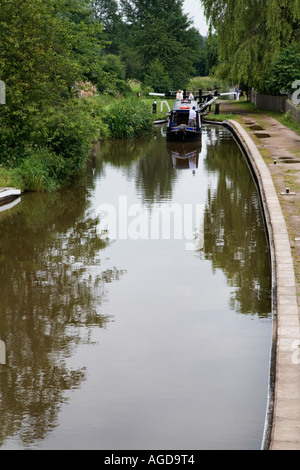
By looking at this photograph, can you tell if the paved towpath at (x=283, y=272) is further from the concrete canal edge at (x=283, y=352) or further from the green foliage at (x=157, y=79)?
the green foliage at (x=157, y=79)

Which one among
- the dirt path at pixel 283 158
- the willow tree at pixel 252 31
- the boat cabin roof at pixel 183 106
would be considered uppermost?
the willow tree at pixel 252 31

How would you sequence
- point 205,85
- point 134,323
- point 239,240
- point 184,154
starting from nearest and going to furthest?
point 134,323, point 239,240, point 184,154, point 205,85

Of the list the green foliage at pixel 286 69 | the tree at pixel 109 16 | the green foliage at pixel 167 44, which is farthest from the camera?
the tree at pixel 109 16

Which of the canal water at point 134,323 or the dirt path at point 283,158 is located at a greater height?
the dirt path at point 283,158

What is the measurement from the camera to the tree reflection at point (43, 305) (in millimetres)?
7012

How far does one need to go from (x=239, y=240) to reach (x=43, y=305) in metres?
4.91

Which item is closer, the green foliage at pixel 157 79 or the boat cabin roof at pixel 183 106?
the boat cabin roof at pixel 183 106

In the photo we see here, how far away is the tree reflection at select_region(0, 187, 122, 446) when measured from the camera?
7012 millimetres

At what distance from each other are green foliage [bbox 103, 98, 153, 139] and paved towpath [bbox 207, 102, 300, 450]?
9.34 meters

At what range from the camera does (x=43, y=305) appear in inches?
392

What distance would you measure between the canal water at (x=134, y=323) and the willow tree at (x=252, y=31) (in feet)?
82.9

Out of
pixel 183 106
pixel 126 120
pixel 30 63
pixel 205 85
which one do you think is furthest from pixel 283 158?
pixel 205 85

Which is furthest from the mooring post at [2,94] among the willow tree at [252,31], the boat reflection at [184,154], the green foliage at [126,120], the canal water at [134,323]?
the willow tree at [252,31]

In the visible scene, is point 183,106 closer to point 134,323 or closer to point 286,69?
point 286,69
